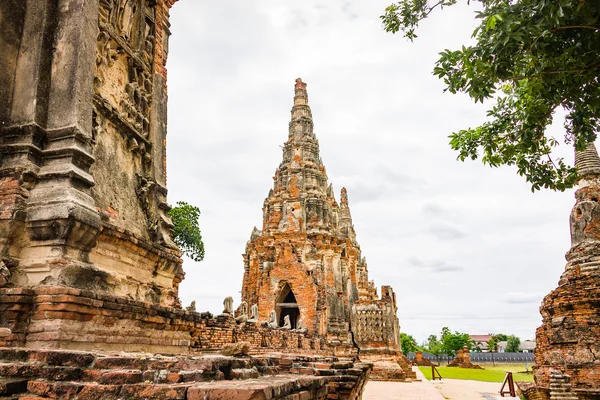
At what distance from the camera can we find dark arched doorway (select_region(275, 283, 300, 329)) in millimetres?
26123

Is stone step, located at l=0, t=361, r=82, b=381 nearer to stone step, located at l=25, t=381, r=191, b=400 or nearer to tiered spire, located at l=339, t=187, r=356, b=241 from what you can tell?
stone step, located at l=25, t=381, r=191, b=400

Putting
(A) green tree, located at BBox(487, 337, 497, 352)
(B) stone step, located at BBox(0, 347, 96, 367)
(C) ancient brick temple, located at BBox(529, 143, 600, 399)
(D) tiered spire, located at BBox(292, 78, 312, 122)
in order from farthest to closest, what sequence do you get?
1. (A) green tree, located at BBox(487, 337, 497, 352)
2. (D) tiered spire, located at BBox(292, 78, 312, 122)
3. (C) ancient brick temple, located at BBox(529, 143, 600, 399)
4. (B) stone step, located at BBox(0, 347, 96, 367)

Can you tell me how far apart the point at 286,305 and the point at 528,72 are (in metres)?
21.2

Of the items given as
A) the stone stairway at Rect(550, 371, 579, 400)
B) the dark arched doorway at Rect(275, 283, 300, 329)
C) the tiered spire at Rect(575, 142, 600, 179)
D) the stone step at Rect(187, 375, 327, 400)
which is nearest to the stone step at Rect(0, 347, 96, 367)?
the stone step at Rect(187, 375, 327, 400)

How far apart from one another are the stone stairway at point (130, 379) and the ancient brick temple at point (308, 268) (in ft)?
61.6

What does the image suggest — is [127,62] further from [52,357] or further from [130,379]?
[130,379]

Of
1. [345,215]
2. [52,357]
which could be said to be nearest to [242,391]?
[52,357]

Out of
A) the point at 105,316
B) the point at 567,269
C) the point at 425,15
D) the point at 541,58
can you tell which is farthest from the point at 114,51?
the point at 567,269

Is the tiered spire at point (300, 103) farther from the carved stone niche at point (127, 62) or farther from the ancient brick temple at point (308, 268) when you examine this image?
the carved stone niche at point (127, 62)

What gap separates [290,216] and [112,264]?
23.7m

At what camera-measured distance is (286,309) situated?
28.8 meters

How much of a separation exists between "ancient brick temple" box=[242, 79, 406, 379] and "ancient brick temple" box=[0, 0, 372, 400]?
15.4 metres

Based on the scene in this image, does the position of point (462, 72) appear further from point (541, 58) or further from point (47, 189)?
point (47, 189)

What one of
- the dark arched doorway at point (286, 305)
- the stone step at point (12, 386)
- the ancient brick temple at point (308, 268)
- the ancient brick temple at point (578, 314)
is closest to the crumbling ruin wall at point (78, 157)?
the stone step at point (12, 386)
